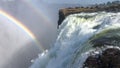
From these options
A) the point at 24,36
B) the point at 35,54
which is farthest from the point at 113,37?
the point at 24,36

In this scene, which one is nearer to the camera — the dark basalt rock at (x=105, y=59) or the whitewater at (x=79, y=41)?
the dark basalt rock at (x=105, y=59)

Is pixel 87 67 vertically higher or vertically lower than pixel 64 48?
lower

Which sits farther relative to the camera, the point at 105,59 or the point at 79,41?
the point at 79,41

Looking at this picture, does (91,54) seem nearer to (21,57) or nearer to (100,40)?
(100,40)

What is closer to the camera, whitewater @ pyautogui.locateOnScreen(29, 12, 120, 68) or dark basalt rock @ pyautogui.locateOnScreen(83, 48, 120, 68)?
dark basalt rock @ pyautogui.locateOnScreen(83, 48, 120, 68)

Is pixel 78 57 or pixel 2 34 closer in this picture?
pixel 78 57

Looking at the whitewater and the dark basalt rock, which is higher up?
the whitewater

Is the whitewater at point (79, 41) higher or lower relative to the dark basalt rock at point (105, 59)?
higher

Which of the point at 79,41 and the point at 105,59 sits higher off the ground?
the point at 79,41
